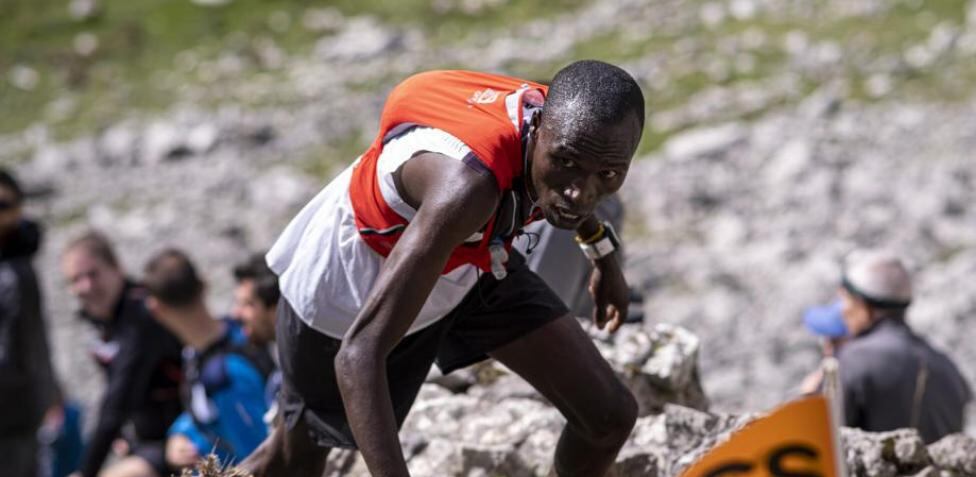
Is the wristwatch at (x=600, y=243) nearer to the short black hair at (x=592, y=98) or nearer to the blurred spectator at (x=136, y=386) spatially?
the short black hair at (x=592, y=98)

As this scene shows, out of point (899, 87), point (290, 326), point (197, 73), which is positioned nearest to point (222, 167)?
point (197, 73)

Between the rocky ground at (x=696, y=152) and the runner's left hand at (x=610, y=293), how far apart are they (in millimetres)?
5129

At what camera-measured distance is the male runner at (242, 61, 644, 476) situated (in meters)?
4.18

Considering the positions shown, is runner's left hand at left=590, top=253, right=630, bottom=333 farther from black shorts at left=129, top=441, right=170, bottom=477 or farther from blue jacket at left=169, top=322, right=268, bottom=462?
black shorts at left=129, top=441, right=170, bottom=477

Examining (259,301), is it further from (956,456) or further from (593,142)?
(593,142)

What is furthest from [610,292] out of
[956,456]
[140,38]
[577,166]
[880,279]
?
[140,38]

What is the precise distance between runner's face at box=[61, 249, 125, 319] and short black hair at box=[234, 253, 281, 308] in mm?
1012

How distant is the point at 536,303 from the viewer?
5.18 m

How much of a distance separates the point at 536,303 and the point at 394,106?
0.91 m

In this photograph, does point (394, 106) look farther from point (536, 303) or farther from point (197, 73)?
point (197, 73)

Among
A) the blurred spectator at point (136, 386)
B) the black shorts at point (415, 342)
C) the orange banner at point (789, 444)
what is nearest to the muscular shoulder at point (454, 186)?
the black shorts at point (415, 342)

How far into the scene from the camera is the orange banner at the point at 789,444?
12.0 feet

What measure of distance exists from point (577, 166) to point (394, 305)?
2.13 feet

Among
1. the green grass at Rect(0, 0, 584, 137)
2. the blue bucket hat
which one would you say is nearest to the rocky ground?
the green grass at Rect(0, 0, 584, 137)
